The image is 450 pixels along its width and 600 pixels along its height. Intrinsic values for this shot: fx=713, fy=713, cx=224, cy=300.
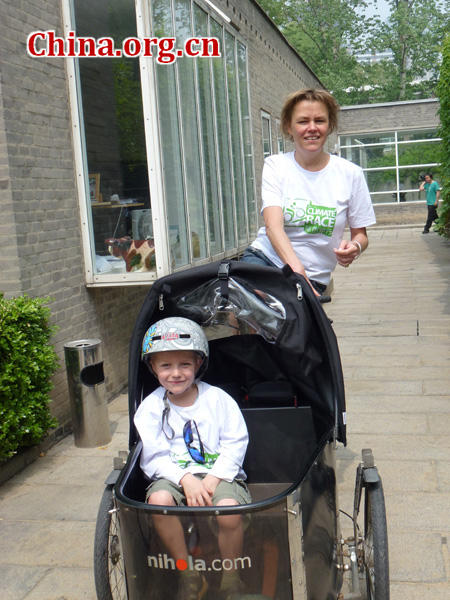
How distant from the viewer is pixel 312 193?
146 inches

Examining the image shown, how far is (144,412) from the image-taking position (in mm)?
3096

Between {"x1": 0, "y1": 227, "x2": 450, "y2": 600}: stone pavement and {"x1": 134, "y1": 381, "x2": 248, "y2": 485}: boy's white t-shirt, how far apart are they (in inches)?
34.9

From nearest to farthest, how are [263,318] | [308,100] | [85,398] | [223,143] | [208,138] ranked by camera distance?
[263,318] < [308,100] < [85,398] < [208,138] < [223,143]

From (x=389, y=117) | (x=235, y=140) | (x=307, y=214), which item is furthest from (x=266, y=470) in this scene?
(x=389, y=117)

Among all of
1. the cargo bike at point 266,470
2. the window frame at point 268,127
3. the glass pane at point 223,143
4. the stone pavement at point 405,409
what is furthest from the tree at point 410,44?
the cargo bike at point 266,470

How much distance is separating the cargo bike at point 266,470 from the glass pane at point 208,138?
460cm

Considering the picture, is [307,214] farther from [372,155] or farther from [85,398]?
[372,155]

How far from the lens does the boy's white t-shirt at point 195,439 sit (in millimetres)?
2930

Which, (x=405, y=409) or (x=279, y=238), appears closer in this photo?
(x=279, y=238)

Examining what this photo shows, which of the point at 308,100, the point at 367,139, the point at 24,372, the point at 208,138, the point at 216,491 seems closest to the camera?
the point at 216,491

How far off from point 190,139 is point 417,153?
24.3 m

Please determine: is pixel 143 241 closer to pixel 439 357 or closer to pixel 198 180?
pixel 198 180

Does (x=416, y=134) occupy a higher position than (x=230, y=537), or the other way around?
(x=416, y=134)

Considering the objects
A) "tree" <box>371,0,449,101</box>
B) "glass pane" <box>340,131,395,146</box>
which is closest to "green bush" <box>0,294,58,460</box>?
"glass pane" <box>340,131,395,146</box>
